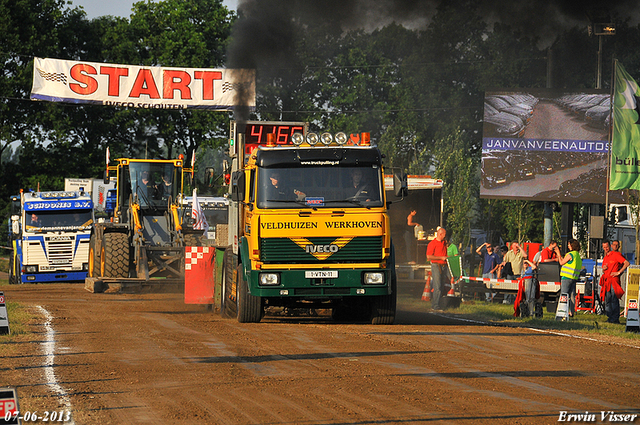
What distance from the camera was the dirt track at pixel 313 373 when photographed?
8.05 metres

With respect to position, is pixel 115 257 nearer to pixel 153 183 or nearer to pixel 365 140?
pixel 153 183

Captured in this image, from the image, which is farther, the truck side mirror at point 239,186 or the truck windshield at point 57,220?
the truck windshield at point 57,220

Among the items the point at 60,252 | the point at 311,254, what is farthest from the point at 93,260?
the point at 311,254

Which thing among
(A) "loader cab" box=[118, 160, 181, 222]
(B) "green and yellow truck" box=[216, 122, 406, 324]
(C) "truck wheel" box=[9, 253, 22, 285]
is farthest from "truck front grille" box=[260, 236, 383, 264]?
(C) "truck wheel" box=[9, 253, 22, 285]

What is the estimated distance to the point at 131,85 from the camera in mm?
30422

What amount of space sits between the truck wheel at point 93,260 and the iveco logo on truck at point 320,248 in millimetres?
13853

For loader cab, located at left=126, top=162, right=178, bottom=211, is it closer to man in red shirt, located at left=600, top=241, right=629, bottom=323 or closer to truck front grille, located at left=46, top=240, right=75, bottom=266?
truck front grille, located at left=46, top=240, right=75, bottom=266

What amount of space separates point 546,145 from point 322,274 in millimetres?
20035

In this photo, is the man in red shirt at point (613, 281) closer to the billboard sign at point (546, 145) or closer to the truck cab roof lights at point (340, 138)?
the truck cab roof lights at point (340, 138)

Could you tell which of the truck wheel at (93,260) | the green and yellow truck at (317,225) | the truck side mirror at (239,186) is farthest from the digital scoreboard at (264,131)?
the truck wheel at (93,260)

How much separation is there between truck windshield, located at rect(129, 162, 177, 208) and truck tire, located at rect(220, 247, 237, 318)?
31.0 ft

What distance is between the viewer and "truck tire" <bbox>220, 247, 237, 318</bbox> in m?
16.8

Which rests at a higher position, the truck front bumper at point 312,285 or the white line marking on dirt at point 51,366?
the truck front bumper at point 312,285

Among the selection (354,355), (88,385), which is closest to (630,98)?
(354,355)
